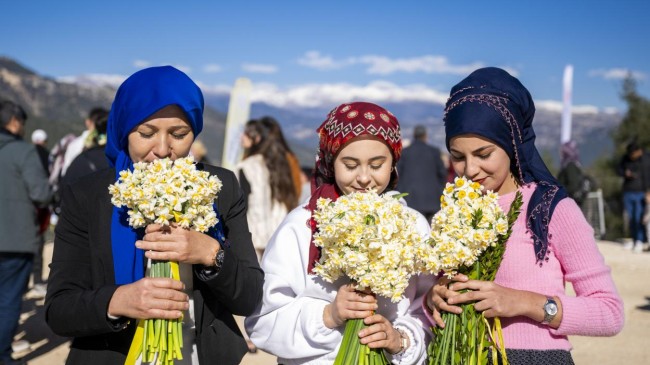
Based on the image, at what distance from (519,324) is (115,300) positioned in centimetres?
164

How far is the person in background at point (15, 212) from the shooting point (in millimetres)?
6555

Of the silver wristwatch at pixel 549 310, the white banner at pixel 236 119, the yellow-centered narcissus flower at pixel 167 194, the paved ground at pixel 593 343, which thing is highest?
the white banner at pixel 236 119

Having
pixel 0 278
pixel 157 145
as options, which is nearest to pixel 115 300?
pixel 157 145

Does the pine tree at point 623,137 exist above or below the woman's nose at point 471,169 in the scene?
above

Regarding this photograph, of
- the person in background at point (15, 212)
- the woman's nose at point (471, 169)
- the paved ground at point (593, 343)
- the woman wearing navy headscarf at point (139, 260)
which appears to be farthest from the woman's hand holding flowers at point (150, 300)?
the paved ground at point (593, 343)

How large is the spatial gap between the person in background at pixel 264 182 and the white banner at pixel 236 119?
16.1 ft

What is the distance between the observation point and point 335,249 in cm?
255

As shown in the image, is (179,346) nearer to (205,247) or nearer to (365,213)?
(205,247)

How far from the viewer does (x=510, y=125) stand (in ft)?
9.00

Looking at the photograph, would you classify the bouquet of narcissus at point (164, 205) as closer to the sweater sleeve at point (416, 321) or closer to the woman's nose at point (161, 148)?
the woman's nose at point (161, 148)

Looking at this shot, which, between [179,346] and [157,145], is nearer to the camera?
[179,346]

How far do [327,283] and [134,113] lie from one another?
1.08 meters

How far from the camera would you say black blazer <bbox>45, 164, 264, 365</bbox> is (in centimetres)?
248

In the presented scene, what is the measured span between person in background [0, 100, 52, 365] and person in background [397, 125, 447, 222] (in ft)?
20.9
